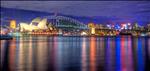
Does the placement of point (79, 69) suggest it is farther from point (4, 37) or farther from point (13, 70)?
point (4, 37)

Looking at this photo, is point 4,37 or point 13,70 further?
point 4,37

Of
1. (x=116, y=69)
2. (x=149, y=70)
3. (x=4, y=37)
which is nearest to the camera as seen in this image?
(x=149, y=70)

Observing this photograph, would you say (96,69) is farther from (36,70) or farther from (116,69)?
(36,70)

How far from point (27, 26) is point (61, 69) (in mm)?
175402

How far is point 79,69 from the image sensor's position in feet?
87.5

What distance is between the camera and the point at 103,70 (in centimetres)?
2595

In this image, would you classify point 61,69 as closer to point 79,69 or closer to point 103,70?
point 79,69

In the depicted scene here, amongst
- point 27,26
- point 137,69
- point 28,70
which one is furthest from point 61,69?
point 27,26

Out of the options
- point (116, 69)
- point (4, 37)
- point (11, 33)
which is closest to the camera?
point (116, 69)

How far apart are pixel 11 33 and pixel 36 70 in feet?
580

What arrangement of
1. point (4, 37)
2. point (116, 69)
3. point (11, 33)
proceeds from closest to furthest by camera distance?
point (116, 69) → point (4, 37) → point (11, 33)

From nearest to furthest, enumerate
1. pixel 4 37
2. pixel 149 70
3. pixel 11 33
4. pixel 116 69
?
pixel 149 70
pixel 116 69
pixel 4 37
pixel 11 33

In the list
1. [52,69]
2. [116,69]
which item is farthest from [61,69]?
[116,69]

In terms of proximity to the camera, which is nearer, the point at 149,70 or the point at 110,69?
the point at 149,70
